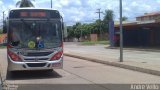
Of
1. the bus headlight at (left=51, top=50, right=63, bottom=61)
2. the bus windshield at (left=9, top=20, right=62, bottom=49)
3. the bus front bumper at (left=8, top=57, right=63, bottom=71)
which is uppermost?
the bus windshield at (left=9, top=20, right=62, bottom=49)

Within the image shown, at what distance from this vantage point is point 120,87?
1373 cm

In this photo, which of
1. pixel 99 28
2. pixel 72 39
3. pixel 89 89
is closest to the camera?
pixel 89 89

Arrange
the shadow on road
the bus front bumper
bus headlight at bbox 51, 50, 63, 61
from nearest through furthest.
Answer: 1. the bus front bumper
2. bus headlight at bbox 51, 50, 63, 61
3. the shadow on road

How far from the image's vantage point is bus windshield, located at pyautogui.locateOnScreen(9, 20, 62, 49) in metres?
17.1

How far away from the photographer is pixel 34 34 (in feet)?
57.0

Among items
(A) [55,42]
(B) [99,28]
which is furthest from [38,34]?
(B) [99,28]

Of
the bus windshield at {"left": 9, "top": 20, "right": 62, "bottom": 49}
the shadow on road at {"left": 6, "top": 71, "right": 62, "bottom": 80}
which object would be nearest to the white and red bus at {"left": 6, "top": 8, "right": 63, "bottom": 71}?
the bus windshield at {"left": 9, "top": 20, "right": 62, "bottom": 49}

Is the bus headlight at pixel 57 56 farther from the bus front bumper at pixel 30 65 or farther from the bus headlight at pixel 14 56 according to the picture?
the bus headlight at pixel 14 56

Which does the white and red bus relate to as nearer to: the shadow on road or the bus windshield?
the bus windshield

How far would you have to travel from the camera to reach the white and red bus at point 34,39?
17016 mm

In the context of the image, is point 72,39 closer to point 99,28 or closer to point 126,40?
point 99,28

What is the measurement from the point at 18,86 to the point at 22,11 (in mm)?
4002

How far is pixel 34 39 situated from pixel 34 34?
0.26m

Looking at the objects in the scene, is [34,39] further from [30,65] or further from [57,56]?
[57,56]
